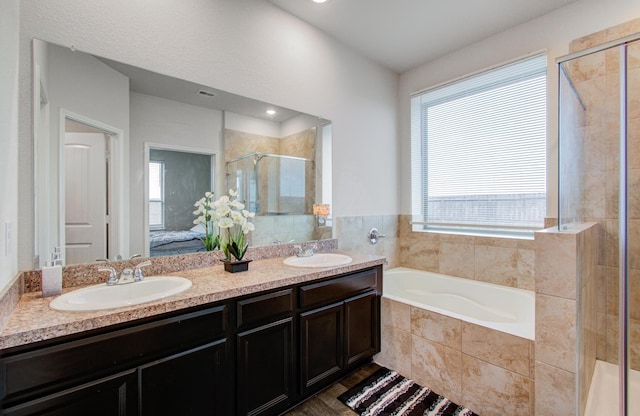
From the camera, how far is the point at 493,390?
1.75 m

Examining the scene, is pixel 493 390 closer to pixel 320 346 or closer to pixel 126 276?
pixel 320 346

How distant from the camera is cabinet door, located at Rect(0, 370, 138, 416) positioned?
97 centimetres

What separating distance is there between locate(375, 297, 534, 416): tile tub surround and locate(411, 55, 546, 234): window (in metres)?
1.17

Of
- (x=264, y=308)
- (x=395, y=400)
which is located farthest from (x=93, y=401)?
(x=395, y=400)

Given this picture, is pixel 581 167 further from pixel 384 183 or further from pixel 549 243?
pixel 384 183

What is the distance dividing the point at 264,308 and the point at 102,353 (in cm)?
70

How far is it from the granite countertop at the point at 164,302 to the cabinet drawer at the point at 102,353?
52 millimetres

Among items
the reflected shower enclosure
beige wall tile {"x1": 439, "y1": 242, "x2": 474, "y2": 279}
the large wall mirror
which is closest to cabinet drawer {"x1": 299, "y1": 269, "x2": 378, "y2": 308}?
the large wall mirror

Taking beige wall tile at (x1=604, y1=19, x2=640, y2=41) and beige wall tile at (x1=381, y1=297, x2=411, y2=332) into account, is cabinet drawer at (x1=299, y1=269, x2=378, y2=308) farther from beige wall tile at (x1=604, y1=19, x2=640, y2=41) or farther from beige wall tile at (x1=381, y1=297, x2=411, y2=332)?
beige wall tile at (x1=604, y1=19, x2=640, y2=41)

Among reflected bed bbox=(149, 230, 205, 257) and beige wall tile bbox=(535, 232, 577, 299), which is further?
reflected bed bbox=(149, 230, 205, 257)

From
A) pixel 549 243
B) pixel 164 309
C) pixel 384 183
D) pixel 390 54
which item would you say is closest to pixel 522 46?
pixel 390 54

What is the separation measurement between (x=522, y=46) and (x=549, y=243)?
193cm

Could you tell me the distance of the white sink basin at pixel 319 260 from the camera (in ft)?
6.98

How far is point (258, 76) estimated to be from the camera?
216 cm
